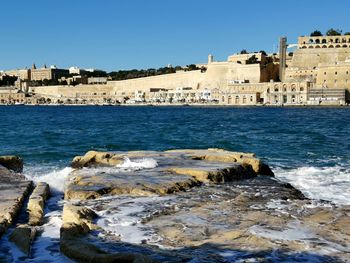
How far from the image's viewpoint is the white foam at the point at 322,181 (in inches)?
323

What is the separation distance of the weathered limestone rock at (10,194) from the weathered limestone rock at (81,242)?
22.1 inches

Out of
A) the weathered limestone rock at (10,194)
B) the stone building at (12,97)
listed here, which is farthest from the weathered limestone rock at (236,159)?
the stone building at (12,97)

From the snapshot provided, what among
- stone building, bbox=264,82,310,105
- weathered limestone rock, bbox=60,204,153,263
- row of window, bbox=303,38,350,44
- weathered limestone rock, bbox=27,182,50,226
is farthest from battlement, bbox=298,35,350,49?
weathered limestone rock, bbox=60,204,153,263

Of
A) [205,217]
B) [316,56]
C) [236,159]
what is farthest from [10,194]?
[316,56]

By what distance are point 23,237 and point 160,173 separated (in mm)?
3465

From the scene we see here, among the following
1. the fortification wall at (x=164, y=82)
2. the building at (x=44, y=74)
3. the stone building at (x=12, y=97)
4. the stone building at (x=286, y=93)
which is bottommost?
the stone building at (x=12, y=97)

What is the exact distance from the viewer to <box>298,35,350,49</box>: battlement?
84.8m

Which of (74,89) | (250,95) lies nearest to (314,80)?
(250,95)

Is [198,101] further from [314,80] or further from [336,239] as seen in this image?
[336,239]

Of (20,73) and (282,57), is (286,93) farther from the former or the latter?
(20,73)

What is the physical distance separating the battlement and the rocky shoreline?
→ 81222 millimetres

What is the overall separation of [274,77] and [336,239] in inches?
3479

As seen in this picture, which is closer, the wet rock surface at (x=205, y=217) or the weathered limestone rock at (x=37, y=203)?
the wet rock surface at (x=205, y=217)

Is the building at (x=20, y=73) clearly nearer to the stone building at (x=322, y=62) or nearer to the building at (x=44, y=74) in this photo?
the building at (x=44, y=74)
